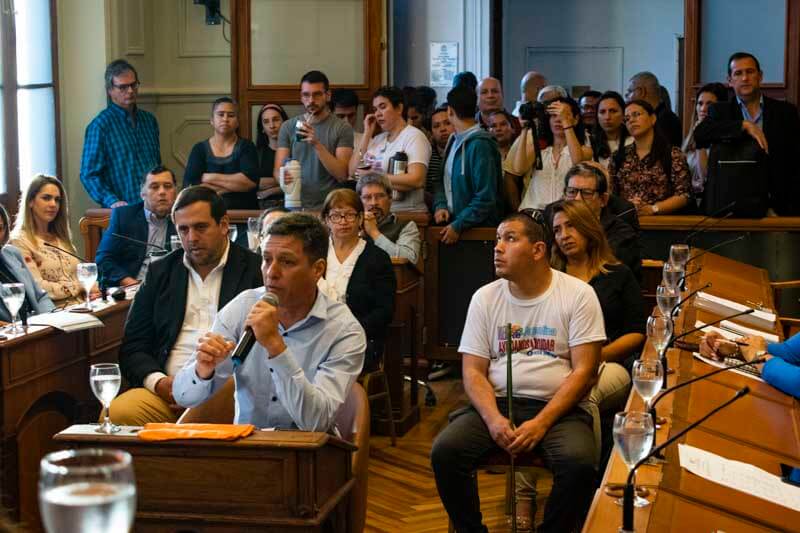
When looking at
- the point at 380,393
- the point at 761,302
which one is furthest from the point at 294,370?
the point at 761,302

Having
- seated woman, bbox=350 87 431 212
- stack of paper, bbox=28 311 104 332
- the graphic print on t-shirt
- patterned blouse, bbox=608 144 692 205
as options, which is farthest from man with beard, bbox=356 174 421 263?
the graphic print on t-shirt

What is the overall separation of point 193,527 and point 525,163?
13.0 feet

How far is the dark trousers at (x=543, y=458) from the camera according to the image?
3.45 m

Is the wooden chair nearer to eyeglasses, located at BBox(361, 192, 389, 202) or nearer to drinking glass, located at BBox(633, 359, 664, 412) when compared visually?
drinking glass, located at BBox(633, 359, 664, 412)

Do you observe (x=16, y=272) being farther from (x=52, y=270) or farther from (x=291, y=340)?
(x=291, y=340)

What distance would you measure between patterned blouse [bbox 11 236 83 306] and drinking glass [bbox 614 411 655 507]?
131 inches

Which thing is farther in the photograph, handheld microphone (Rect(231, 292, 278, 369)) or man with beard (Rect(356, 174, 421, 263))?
man with beard (Rect(356, 174, 421, 263))

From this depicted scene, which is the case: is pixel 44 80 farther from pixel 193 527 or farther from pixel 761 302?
pixel 193 527

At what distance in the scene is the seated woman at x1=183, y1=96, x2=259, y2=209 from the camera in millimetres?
6566

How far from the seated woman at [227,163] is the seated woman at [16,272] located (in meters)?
1.80

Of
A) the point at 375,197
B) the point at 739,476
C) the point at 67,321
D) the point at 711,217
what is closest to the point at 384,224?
the point at 375,197

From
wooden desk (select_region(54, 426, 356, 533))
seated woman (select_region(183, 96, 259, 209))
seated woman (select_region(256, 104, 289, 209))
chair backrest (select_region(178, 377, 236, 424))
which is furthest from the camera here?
seated woman (select_region(256, 104, 289, 209))

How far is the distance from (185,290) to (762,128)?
143 inches

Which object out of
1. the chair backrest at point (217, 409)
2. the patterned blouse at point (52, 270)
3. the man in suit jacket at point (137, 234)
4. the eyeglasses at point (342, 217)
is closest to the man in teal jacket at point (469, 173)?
the eyeglasses at point (342, 217)
